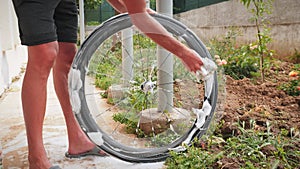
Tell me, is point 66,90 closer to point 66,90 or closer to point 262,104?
point 66,90

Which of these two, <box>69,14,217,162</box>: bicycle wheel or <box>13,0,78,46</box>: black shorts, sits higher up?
<box>13,0,78,46</box>: black shorts

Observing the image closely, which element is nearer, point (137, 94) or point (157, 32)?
point (157, 32)

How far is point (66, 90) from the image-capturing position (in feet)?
6.60

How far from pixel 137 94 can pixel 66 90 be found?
0.39m

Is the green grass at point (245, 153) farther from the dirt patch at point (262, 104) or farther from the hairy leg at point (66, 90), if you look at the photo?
the hairy leg at point (66, 90)

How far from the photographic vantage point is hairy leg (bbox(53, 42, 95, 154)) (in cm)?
199

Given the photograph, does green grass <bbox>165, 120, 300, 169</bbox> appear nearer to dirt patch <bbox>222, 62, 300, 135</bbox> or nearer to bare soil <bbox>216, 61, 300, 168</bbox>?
bare soil <bbox>216, 61, 300, 168</bbox>

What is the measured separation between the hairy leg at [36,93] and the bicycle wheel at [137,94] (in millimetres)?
135

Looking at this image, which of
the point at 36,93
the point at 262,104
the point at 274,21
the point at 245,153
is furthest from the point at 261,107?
the point at 274,21

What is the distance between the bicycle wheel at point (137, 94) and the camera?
5.95ft

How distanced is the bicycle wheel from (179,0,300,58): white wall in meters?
1.77

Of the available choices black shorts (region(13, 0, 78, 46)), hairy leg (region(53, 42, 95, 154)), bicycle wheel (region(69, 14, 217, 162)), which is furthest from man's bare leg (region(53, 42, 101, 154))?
black shorts (region(13, 0, 78, 46))

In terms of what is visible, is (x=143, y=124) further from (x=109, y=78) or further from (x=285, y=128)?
(x=285, y=128)

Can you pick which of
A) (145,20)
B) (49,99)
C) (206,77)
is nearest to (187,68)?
(206,77)
